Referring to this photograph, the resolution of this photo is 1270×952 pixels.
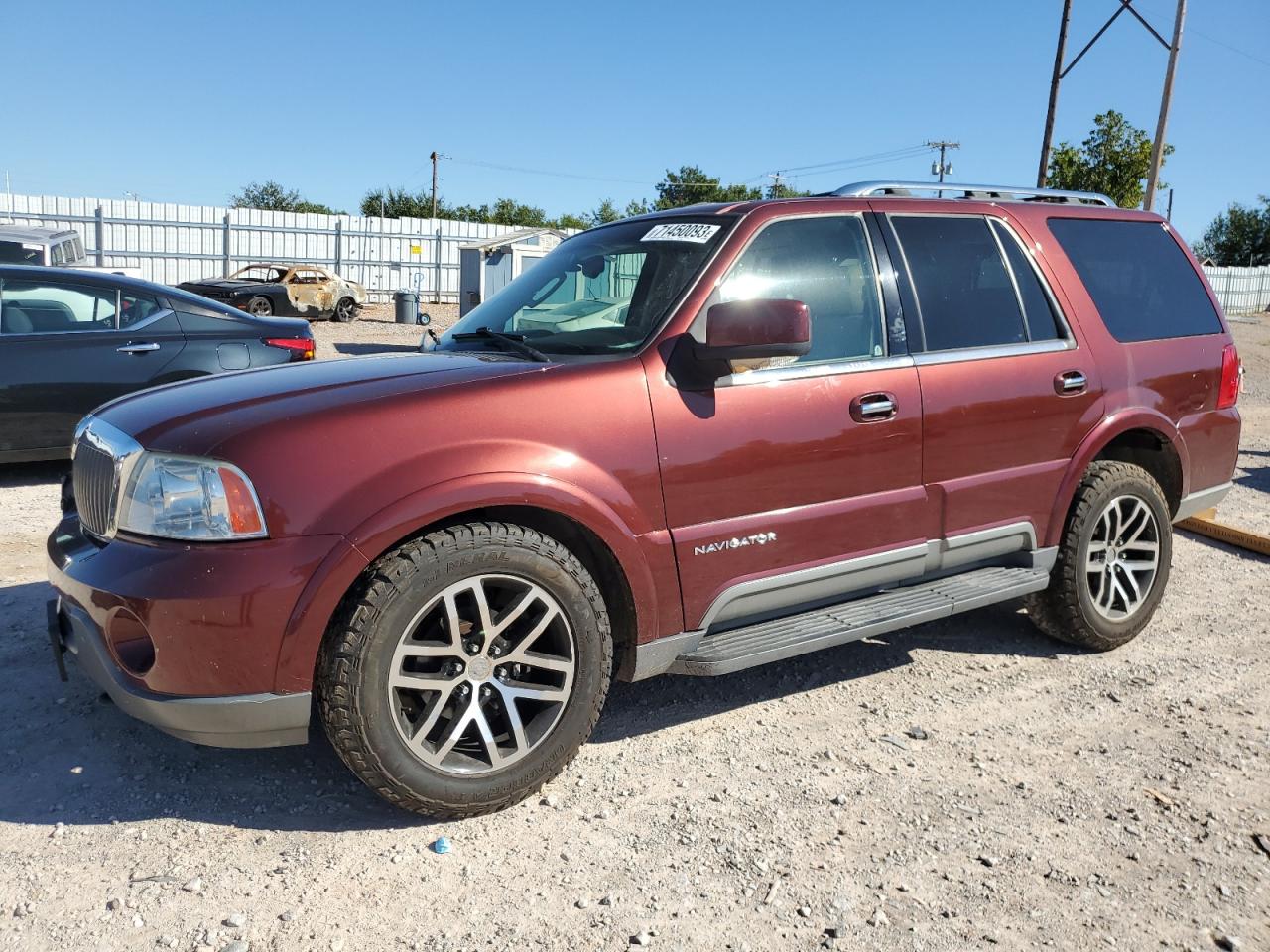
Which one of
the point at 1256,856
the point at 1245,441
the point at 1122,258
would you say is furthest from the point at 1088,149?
the point at 1256,856

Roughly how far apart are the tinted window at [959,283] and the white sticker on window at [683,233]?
833 millimetres

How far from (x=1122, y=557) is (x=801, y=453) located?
2034 millimetres

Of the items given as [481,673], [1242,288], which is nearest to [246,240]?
[481,673]

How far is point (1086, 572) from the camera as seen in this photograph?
438 cm

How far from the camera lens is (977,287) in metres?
4.12

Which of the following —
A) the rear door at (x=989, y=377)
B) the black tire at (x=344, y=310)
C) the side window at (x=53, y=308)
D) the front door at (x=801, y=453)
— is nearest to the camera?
the front door at (x=801, y=453)

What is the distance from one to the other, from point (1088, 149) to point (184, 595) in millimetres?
34421

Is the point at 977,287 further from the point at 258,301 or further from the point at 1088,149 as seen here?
the point at 1088,149

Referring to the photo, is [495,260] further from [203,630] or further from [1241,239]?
[1241,239]

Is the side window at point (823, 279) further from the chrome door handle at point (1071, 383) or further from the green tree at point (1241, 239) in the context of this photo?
the green tree at point (1241, 239)

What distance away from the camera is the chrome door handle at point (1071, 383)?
415 centimetres

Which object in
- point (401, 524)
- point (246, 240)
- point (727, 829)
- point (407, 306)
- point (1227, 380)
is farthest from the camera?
point (246, 240)

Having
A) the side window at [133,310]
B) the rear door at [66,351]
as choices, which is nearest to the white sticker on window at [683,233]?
the rear door at [66,351]

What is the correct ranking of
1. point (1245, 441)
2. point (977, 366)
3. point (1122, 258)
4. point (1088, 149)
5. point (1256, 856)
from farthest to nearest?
point (1088, 149) → point (1245, 441) → point (1122, 258) → point (977, 366) → point (1256, 856)
